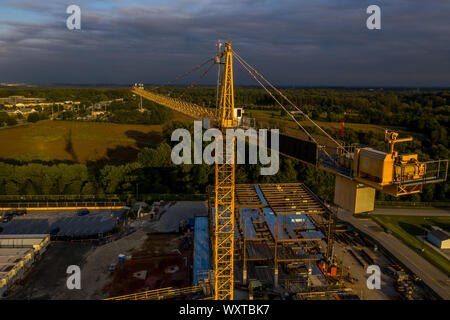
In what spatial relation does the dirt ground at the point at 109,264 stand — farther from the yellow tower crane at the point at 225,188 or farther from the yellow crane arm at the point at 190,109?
the yellow crane arm at the point at 190,109

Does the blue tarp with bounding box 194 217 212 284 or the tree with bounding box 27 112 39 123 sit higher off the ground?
the tree with bounding box 27 112 39 123

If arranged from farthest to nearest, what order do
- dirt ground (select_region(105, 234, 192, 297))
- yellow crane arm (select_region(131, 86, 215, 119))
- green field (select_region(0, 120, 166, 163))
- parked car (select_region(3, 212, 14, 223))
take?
green field (select_region(0, 120, 166, 163)) < parked car (select_region(3, 212, 14, 223)) < yellow crane arm (select_region(131, 86, 215, 119)) < dirt ground (select_region(105, 234, 192, 297))

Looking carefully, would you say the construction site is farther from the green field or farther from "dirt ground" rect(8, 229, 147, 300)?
the green field

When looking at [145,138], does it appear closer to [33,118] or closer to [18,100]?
[33,118]

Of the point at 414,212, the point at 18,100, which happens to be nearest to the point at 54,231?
the point at 414,212

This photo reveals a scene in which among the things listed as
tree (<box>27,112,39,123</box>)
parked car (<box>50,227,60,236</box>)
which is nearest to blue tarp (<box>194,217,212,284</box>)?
parked car (<box>50,227,60,236</box>)

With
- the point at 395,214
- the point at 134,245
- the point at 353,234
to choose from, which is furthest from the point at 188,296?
the point at 395,214
